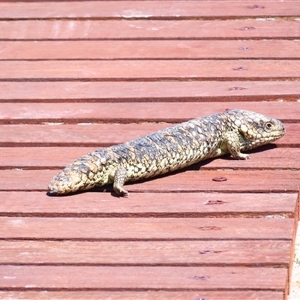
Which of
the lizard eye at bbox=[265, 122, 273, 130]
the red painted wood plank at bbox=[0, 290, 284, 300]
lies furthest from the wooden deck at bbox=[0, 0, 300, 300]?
the lizard eye at bbox=[265, 122, 273, 130]

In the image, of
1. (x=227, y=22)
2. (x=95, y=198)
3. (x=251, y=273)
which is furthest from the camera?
(x=227, y=22)

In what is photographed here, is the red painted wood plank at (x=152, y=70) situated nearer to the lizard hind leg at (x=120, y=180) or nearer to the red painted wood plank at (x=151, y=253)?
the lizard hind leg at (x=120, y=180)

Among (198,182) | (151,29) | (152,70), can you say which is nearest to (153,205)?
(198,182)

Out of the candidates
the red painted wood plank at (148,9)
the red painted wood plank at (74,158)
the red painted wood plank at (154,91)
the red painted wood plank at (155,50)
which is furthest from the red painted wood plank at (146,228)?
→ the red painted wood plank at (148,9)

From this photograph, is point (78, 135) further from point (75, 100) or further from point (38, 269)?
point (38, 269)

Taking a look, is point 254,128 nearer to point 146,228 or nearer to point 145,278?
point 146,228

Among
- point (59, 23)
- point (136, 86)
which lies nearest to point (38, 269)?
point (136, 86)
